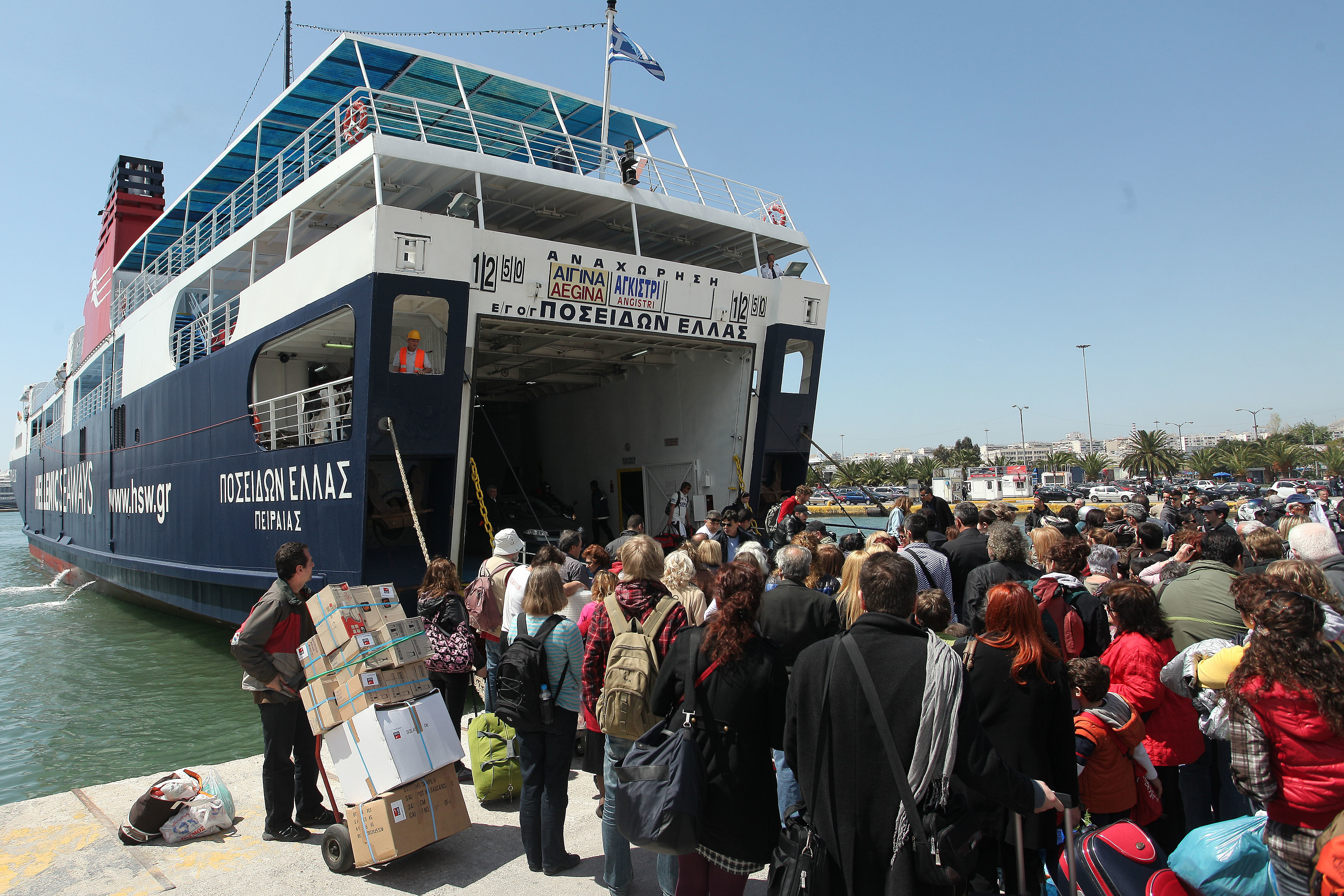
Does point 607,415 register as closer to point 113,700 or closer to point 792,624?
point 113,700

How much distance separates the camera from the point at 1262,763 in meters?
2.42

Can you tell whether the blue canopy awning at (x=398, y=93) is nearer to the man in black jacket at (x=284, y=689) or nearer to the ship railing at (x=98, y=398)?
the ship railing at (x=98, y=398)

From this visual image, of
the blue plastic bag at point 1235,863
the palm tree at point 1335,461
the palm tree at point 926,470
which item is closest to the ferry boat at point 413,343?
the blue plastic bag at point 1235,863

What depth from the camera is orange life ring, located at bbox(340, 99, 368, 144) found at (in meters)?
9.70

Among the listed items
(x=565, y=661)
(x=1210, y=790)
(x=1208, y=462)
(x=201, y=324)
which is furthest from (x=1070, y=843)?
(x=1208, y=462)

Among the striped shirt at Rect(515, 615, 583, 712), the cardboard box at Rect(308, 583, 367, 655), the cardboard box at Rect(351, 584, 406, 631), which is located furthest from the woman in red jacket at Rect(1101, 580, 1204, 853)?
the cardboard box at Rect(308, 583, 367, 655)

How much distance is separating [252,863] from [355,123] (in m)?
8.71

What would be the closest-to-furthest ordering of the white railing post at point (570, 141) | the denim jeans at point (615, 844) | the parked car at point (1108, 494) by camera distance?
the denim jeans at point (615, 844), the white railing post at point (570, 141), the parked car at point (1108, 494)

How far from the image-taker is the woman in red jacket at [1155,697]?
Answer: 337 centimetres

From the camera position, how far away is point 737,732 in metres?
2.80

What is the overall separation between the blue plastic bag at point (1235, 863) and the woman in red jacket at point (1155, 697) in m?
0.81

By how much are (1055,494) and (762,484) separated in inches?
1602

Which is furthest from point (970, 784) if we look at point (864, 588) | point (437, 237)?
point (437, 237)

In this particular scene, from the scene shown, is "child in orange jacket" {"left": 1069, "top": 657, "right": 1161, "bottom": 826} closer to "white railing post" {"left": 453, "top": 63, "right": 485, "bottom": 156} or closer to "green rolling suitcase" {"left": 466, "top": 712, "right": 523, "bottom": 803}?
"green rolling suitcase" {"left": 466, "top": 712, "right": 523, "bottom": 803}
